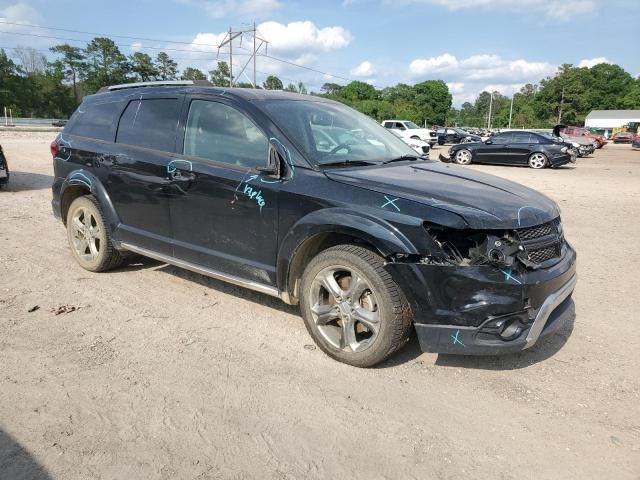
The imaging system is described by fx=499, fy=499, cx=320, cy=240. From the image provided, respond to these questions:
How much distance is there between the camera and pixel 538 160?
68.1ft

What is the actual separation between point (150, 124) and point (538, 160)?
19.5 metres

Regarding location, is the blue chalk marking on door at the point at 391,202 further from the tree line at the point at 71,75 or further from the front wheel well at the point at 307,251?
the tree line at the point at 71,75

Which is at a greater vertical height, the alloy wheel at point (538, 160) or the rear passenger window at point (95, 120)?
the rear passenger window at point (95, 120)

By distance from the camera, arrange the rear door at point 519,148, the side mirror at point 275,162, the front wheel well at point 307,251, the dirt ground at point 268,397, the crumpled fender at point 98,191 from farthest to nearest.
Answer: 1. the rear door at point 519,148
2. the crumpled fender at point 98,191
3. the side mirror at point 275,162
4. the front wheel well at point 307,251
5. the dirt ground at point 268,397

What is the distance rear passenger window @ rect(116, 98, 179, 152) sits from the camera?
4402 mm

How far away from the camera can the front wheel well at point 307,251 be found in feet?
11.5

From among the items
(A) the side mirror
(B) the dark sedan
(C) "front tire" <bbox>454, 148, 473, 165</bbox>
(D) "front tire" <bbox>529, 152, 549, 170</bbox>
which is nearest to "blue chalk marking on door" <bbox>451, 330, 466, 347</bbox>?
(A) the side mirror

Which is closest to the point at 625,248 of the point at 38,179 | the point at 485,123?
the point at 38,179

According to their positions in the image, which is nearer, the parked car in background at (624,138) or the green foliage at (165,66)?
the parked car in background at (624,138)

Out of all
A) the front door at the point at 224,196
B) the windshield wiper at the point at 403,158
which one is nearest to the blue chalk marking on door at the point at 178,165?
the front door at the point at 224,196

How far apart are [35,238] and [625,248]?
26.1 ft

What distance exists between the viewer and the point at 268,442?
8.75 feet

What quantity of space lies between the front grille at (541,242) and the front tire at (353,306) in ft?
2.75

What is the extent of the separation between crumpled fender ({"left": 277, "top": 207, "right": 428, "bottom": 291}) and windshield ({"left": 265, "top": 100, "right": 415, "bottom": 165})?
509 millimetres
